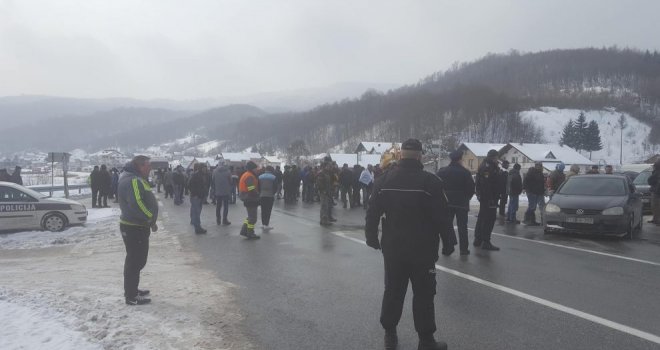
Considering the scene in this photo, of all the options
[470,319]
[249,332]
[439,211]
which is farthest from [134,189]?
[470,319]

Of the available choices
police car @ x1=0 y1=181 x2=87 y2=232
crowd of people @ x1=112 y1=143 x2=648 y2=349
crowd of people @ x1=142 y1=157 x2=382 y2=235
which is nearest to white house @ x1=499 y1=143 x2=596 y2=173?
crowd of people @ x1=142 y1=157 x2=382 y2=235

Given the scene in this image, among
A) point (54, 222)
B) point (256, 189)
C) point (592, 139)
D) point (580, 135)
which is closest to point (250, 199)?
point (256, 189)

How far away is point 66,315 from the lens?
5168mm

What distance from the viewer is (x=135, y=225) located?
5941 mm

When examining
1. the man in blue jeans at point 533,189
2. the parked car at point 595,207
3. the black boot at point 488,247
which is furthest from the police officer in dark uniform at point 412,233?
the man in blue jeans at point 533,189

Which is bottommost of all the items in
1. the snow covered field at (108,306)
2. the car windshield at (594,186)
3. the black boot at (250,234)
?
the snow covered field at (108,306)

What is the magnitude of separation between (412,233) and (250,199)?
294 inches

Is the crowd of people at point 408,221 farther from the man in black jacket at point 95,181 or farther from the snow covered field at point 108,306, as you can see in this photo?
the man in black jacket at point 95,181

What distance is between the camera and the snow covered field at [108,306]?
454cm

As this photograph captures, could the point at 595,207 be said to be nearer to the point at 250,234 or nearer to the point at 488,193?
the point at 488,193

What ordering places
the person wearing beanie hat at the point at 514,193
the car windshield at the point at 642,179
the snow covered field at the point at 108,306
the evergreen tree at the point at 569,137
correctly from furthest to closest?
1. the evergreen tree at the point at 569,137
2. the car windshield at the point at 642,179
3. the person wearing beanie hat at the point at 514,193
4. the snow covered field at the point at 108,306

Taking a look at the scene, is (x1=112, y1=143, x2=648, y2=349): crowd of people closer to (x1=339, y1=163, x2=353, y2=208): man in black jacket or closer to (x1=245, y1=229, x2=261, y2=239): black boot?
(x1=245, y1=229, x2=261, y2=239): black boot

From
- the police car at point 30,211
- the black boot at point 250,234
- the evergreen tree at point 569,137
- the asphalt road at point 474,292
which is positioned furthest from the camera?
the evergreen tree at point 569,137

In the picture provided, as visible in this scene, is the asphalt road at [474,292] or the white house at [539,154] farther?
the white house at [539,154]
